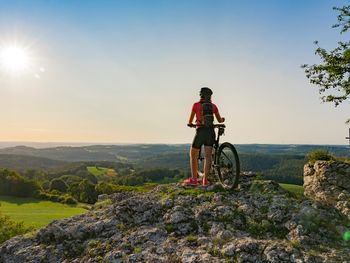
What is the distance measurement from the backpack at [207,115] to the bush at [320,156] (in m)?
10.9

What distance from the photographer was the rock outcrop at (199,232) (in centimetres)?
652

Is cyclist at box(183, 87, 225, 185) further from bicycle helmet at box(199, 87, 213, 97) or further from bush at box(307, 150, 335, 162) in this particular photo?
bush at box(307, 150, 335, 162)

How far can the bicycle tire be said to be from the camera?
9.58 meters

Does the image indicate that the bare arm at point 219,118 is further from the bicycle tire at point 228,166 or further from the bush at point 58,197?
the bush at point 58,197

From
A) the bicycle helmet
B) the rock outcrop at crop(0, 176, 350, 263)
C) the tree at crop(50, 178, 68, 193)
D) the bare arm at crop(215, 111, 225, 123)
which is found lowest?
the tree at crop(50, 178, 68, 193)

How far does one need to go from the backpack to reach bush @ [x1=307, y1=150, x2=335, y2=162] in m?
10.9

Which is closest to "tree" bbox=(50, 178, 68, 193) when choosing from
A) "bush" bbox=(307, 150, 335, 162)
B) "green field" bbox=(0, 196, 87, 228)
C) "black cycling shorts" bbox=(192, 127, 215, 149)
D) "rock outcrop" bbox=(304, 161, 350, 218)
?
"green field" bbox=(0, 196, 87, 228)

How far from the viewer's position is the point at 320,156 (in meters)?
18.8

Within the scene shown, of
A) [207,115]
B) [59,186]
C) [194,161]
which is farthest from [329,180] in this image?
[59,186]

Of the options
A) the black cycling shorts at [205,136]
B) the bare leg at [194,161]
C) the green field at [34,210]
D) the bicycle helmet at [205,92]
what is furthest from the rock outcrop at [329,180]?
the green field at [34,210]

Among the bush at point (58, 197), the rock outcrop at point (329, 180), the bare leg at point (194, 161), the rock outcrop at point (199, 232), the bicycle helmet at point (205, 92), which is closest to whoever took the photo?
the rock outcrop at point (199, 232)

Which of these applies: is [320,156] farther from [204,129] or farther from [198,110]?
[198,110]

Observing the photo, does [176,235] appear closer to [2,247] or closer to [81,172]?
[2,247]

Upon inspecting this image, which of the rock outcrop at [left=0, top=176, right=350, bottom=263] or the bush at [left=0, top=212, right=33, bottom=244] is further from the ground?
the rock outcrop at [left=0, top=176, right=350, bottom=263]
